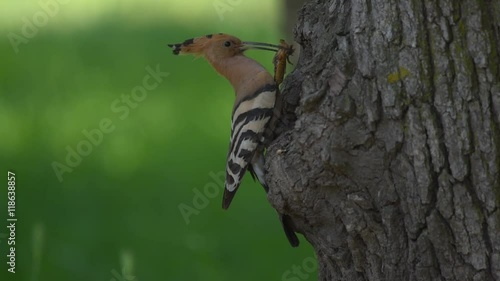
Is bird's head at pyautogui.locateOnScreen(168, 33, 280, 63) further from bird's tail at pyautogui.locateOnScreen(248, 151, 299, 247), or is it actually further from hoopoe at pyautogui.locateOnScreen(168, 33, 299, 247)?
Answer: bird's tail at pyautogui.locateOnScreen(248, 151, 299, 247)

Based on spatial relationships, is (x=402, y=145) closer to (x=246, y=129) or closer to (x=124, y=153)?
(x=246, y=129)

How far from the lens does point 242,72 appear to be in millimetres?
3193

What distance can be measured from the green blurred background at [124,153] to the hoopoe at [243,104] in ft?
4.73

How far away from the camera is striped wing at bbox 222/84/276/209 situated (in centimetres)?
288

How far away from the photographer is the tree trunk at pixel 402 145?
7.68 feet

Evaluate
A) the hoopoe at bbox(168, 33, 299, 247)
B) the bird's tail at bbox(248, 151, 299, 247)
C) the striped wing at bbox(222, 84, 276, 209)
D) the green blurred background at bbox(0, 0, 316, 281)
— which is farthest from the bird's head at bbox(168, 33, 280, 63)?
the green blurred background at bbox(0, 0, 316, 281)

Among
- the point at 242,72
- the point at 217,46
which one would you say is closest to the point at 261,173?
the point at 242,72

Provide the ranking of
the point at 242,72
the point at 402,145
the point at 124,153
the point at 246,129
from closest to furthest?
the point at 402,145 → the point at 246,129 → the point at 242,72 → the point at 124,153

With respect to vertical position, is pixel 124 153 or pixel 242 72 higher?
pixel 242 72

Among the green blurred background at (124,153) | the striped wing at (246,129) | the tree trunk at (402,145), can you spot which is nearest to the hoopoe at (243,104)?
the striped wing at (246,129)

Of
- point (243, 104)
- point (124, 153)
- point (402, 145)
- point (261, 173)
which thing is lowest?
point (124, 153)

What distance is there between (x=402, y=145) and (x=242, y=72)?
3.07ft

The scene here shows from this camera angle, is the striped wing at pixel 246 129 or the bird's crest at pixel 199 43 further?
the bird's crest at pixel 199 43

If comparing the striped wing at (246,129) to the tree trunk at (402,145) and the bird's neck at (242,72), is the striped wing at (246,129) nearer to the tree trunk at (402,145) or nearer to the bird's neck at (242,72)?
the bird's neck at (242,72)
